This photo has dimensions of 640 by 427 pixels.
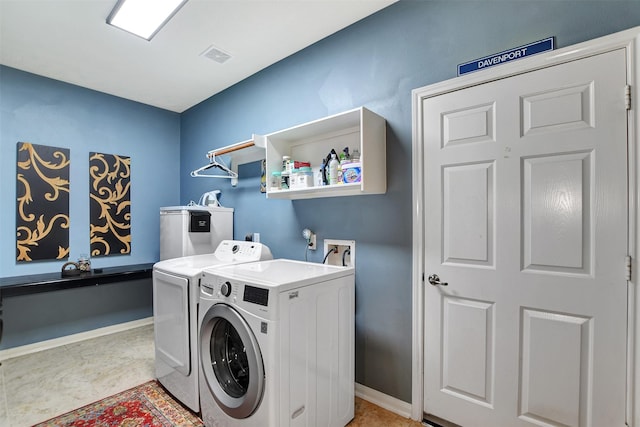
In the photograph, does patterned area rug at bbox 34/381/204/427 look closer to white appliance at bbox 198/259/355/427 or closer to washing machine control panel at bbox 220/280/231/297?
white appliance at bbox 198/259/355/427

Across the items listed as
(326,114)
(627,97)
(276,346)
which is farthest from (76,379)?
(627,97)

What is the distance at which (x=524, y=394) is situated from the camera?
4.91ft

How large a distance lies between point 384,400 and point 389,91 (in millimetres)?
2053

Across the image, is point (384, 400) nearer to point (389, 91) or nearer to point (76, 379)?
point (389, 91)

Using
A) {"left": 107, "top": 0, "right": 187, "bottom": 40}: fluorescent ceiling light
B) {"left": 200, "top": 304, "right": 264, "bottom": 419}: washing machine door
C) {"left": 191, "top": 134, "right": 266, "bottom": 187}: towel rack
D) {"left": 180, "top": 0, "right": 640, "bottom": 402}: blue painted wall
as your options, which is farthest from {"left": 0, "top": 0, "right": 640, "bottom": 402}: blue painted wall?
{"left": 107, "top": 0, "right": 187, "bottom": 40}: fluorescent ceiling light

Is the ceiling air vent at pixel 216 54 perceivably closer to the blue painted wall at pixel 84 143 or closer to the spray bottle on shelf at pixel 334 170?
the spray bottle on shelf at pixel 334 170

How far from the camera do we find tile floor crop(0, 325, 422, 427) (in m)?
1.91

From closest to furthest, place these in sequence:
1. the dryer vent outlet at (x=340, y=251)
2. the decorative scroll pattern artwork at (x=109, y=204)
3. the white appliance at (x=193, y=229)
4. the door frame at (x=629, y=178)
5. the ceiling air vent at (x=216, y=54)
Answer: the door frame at (x=629, y=178)
the dryer vent outlet at (x=340, y=251)
the ceiling air vent at (x=216, y=54)
the white appliance at (x=193, y=229)
the decorative scroll pattern artwork at (x=109, y=204)

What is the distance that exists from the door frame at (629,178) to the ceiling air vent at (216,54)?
1.69 metres

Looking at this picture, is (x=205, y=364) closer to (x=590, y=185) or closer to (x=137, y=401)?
(x=137, y=401)

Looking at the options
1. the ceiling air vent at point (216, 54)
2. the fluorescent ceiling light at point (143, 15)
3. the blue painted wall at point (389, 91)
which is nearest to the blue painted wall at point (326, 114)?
the blue painted wall at point (389, 91)

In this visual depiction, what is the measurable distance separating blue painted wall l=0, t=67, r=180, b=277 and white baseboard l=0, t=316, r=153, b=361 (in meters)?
0.69

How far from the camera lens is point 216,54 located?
8.36ft

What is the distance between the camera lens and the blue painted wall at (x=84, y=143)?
2754mm
